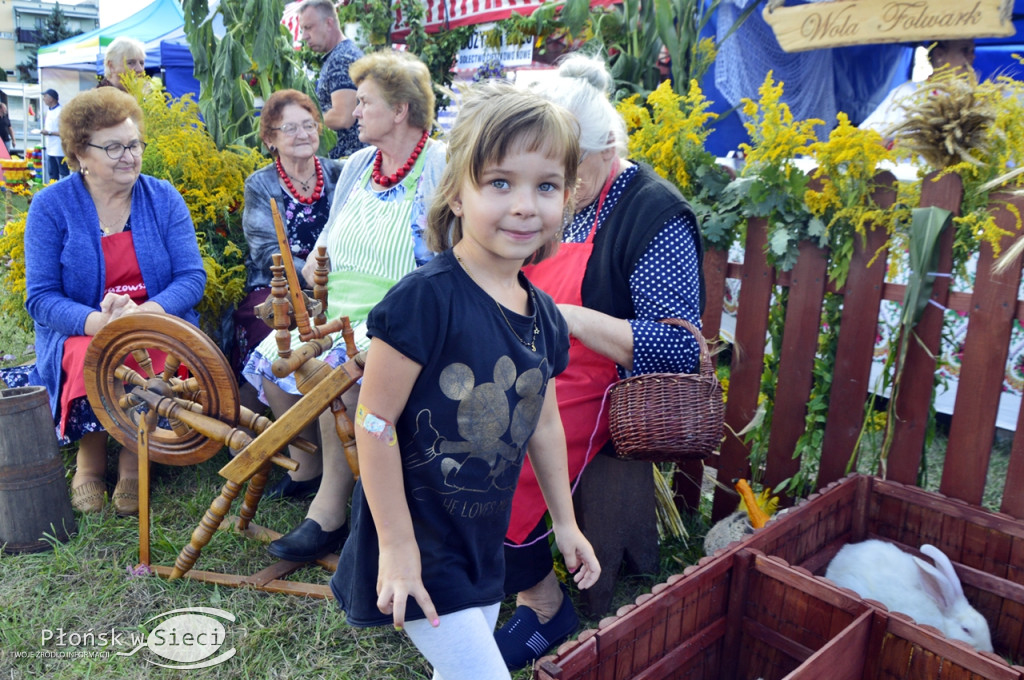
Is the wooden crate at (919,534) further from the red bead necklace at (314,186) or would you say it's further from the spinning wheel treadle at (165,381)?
the red bead necklace at (314,186)

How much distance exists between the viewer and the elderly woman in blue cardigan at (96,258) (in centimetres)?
308

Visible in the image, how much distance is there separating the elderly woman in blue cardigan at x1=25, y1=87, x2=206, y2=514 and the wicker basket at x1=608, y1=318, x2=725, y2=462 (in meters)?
1.96

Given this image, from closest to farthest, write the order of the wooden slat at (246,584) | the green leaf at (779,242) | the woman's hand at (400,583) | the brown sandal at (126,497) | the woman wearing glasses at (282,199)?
the woman's hand at (400,583)
the wooden slat at (246,584)
the green leaf at (779,242)
the brown sandal at (126,497)
the woman wearing glasses at (282,199)

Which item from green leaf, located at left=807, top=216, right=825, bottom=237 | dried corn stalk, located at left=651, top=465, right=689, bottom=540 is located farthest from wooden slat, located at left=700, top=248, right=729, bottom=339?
dried corn stalk, located at left=651, top=465, right=689, bottom=540

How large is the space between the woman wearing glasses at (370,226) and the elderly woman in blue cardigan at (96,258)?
663 millimetres

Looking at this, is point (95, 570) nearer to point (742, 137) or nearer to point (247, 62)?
point (247, 62)

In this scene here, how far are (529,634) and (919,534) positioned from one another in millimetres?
1277

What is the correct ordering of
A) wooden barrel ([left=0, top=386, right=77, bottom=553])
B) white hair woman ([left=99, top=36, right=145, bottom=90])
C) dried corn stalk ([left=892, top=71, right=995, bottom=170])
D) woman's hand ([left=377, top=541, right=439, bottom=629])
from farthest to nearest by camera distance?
white hair woman ([left=99, top=36, right=145, bottom=90])
wooden barrel ([left=0, top=386, right=77, bottom=553])
dried corn stalk ([left=892, top=71, right=995, bottom=170])
woman's hand ([left=377, top=541, right=439, bottom=629])

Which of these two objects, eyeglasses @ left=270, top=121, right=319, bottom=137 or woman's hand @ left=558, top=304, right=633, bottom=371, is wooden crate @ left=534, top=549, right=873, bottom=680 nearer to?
woman's hand @ left=558, top=304, right=633, bottom=371

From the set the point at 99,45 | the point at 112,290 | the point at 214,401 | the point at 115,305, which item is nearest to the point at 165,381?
the point at 214,401

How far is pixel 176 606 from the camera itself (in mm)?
2541

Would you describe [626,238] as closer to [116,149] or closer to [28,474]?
[116,149]

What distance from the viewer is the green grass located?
7.42 feet

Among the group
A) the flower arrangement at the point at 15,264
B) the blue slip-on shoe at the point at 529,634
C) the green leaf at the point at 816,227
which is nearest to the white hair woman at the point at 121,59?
the flower arrangement at the point at 15,264
